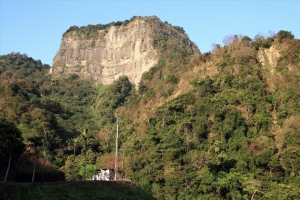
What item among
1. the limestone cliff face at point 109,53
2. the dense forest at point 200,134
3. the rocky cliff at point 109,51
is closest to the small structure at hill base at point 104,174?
the dense forest at point 200,134

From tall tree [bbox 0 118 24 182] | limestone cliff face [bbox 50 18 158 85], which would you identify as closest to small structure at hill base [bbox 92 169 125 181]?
tall tree [bbox 0 118 24 182]

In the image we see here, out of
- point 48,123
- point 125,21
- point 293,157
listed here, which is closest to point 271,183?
point 293,157

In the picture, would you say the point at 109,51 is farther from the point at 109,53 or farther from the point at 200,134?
the point at 200,134

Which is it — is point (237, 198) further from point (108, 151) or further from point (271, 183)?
point (108, 151)

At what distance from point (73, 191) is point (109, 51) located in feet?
244

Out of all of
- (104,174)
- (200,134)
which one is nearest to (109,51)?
(200,134)

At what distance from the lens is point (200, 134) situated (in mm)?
44094

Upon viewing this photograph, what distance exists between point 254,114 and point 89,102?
47280mm

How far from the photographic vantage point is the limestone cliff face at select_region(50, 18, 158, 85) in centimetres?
8706

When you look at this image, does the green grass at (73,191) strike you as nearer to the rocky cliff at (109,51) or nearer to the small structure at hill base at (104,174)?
the small structure at hill base at (104,174)

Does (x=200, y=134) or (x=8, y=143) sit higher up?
(x=200, y=134)

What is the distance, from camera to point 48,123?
5212 centimetres

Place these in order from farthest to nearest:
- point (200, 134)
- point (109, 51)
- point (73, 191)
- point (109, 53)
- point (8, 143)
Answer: point (109, 51) → point (109, 53) → point (200, 134) → point (8, 143) → point (73, 191)

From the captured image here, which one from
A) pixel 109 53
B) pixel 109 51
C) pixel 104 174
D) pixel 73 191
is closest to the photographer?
pixel 73 191
